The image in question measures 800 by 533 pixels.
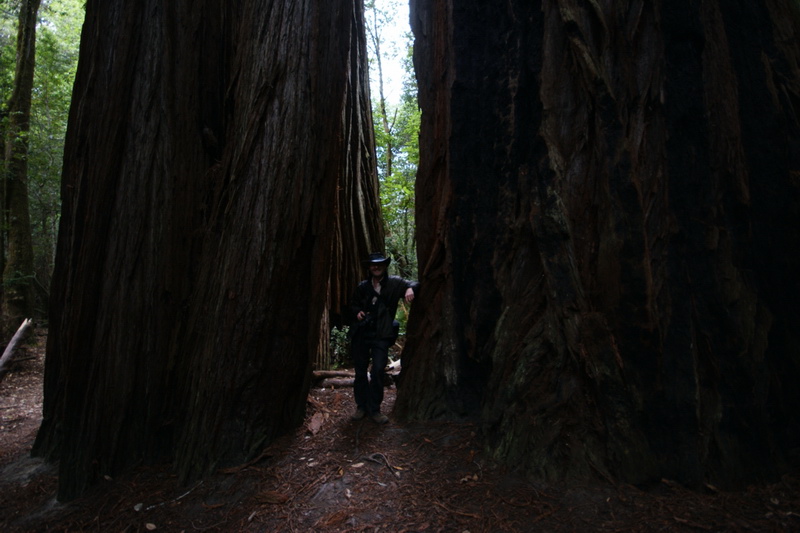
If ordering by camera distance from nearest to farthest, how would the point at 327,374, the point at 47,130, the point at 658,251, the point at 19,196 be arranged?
the point at 658,251
the point at 327,374
the point at 19,196
the point at 47,130

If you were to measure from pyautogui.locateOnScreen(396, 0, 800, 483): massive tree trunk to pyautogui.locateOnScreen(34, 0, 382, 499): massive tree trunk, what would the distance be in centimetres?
189

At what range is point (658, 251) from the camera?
3.03 metres

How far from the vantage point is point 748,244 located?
3123mm

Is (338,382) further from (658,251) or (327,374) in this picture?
(658,251)

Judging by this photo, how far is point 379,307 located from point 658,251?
2.61m

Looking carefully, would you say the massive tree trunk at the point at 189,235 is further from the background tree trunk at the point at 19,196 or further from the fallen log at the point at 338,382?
the background tree trunk at the point at 19,196

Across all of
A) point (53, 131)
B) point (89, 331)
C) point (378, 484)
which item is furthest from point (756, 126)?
point (53, 131)

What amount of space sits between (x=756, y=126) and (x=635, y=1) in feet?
3.94

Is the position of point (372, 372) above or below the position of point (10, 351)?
above

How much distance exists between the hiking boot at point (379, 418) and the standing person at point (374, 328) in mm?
101

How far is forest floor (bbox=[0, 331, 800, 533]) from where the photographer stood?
275 cm

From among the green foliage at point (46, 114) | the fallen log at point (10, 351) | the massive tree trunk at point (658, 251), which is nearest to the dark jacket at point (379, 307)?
the massive tree trunk at point (658, 251)

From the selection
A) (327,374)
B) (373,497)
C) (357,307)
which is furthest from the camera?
(327,374)

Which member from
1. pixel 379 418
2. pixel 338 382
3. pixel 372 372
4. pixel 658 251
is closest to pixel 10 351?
pixel 338 382
